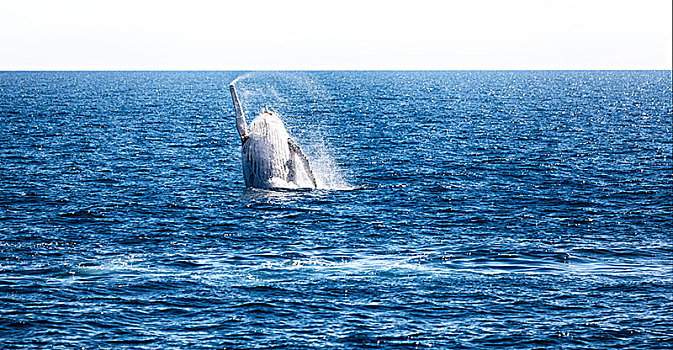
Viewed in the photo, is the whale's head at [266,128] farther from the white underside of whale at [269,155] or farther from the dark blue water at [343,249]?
the dark blue water at [343,249]

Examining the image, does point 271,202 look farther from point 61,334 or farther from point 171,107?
point 171,107

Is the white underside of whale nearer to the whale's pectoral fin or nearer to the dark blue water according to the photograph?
the whale's pectoral fin

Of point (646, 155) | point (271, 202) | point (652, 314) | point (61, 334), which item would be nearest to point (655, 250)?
point (652, 314)

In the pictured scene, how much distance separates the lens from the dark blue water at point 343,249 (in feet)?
81.1

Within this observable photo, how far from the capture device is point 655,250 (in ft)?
113

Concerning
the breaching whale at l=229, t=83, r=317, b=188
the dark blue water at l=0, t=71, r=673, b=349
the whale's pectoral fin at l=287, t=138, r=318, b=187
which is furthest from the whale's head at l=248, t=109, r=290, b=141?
the dark blue water at l=0, t=71, r=673, b=349

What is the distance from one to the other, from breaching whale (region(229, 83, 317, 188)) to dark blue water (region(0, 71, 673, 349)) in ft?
3.33

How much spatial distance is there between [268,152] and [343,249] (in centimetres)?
1010

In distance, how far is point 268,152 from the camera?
42500 mm

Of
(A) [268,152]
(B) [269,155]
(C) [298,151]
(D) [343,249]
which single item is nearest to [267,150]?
(A) [268,152]

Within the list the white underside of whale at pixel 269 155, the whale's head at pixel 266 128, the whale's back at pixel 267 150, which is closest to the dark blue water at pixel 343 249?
the white underside of whale at pixel 269 155

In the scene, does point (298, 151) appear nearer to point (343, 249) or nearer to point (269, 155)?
point (269, 155)

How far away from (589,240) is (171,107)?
103 metres

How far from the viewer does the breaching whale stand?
1663 inches
